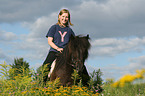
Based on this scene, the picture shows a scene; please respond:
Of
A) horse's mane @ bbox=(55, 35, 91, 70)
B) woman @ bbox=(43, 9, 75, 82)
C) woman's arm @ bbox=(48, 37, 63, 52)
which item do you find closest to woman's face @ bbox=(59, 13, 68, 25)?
woman @ bbox=(43, 9, 75, 82)

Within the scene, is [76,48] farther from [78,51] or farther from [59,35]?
[59,35]

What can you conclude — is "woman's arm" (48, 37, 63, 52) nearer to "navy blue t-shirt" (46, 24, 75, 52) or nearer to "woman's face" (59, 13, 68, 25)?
"navy blue t-shirt" (46, 24, 75, 52)

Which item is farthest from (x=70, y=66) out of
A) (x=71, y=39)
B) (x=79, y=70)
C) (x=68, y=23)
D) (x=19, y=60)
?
(x=19, y=60)

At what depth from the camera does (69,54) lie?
5680 millimetres

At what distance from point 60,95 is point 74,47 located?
62.8 inches

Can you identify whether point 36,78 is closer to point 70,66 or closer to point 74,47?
point 70,66

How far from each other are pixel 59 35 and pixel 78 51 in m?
2.30

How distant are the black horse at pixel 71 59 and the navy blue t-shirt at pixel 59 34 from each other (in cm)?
107

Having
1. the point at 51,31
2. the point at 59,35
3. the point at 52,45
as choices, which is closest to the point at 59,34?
the point at 59,35

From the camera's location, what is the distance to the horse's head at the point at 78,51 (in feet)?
17.8

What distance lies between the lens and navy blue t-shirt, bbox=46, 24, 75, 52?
7299 millimetres

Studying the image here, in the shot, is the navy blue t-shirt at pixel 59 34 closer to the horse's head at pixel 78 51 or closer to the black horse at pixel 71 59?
the black horse at pixel 71 59

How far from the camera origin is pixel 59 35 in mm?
7512

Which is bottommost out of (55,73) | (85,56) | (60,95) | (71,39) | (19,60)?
(60,95)
